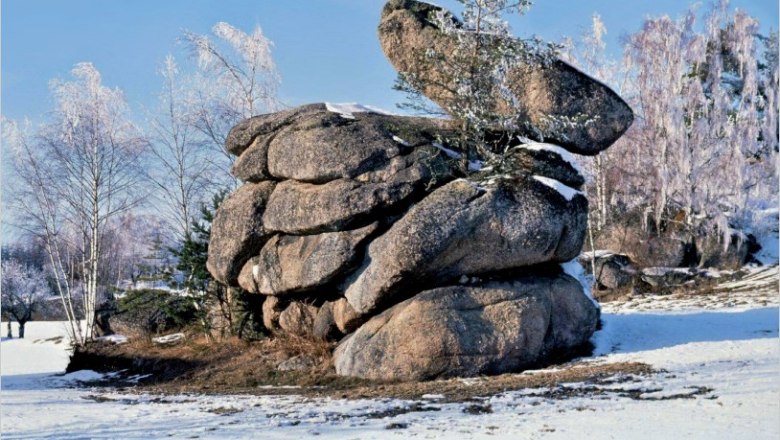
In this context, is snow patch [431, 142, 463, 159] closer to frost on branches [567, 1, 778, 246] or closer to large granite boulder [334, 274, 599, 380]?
large granite boulder [334, 274, 599, 380]

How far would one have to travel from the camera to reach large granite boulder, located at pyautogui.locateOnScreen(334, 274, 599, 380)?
1184 cm

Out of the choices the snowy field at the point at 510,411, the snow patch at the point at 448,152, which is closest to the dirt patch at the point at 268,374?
the snowy field at the point at 510,411

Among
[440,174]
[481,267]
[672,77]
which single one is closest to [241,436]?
[481,267]

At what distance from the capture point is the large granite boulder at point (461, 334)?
38.8 ft

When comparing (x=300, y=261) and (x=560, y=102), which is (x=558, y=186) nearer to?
(x=560, y=102)

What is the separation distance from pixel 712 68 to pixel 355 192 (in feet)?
62.4

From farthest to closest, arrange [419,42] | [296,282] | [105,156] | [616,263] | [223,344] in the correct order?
[616,263] → [105,156] → [223,344] → [419,42] → [296,282]

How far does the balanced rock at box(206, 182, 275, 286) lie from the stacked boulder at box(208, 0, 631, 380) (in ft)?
0.12

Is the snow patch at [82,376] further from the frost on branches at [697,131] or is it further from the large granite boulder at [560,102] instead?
the frost on branches at [697,131]

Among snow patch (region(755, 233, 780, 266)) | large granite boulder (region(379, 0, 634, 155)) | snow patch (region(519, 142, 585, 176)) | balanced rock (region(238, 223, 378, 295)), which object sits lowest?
balanced rock (region(238, 223, 378, 295))

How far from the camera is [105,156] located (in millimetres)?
21594

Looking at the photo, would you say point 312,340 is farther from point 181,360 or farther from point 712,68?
point 712,68

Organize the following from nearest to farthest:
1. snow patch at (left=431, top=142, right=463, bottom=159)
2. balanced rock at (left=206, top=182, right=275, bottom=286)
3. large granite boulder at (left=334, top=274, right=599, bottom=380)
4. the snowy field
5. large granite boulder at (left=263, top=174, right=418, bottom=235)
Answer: the snowy field
large granite boulder at (left=334, top=274, right=599, bottom=380)
large granite boulder at (left=263, top=174, right=418, bottom=235)
snow patch at (left=431, top=142, right=463, bottom=159)
balanced rock at (left=206, top=182, right=275, bottom=286)

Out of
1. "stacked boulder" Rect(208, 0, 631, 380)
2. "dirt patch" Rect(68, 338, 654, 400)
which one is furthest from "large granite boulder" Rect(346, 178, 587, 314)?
"dirt patch" Rect(68, 338, 654, 400)
